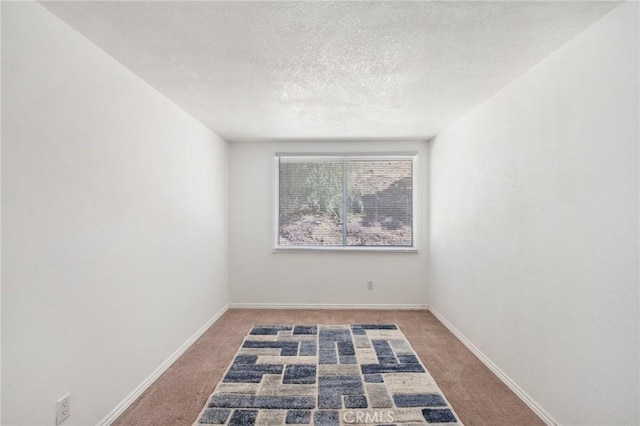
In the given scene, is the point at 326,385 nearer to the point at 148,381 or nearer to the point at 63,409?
the point at 148,381

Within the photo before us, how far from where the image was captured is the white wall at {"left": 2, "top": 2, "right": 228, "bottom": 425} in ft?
4.92

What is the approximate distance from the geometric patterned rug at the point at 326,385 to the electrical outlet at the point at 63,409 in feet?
2.40

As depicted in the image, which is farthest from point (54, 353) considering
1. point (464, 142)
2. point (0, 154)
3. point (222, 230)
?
point (464, 142)

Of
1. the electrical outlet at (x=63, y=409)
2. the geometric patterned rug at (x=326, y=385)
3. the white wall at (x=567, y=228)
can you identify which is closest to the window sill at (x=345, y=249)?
the geometric patterned rug at (x=326, y=385)

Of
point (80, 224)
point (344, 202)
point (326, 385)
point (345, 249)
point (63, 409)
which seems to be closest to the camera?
point (63, 409)

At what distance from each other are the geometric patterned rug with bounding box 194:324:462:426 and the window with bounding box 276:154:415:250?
1.45 meters

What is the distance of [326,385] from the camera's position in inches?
101

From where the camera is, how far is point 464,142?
3.45 m

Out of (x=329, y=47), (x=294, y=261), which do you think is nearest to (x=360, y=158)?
(x=294, y=261)

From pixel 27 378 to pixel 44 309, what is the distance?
0.31 metres

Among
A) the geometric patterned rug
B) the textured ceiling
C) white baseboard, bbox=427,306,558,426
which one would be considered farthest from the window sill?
the textured ceiling

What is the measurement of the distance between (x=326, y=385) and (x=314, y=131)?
9.01ft

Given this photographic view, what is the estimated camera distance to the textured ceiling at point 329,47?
1.63 metres

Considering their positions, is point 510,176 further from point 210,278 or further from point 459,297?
point 210,278
